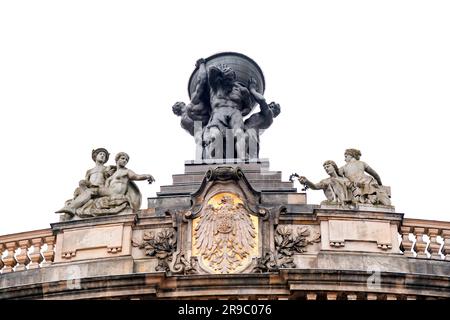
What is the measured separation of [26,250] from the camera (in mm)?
25281

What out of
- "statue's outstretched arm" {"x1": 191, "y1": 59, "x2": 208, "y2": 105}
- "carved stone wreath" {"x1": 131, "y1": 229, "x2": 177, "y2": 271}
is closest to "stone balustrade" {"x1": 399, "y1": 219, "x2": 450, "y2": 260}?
"carved stone wreath" {"x1": 131, "y1": 229, "x2": 177, "y2": 271}

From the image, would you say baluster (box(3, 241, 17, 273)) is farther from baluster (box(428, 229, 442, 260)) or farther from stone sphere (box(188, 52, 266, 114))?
baluster (box(428, 229, 442, 260))

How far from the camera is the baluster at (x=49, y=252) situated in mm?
25103

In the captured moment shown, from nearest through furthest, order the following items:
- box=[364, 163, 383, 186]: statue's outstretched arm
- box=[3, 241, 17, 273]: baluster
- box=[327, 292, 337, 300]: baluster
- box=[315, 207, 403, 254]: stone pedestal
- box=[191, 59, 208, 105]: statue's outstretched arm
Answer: box=[327, 292, 337, 300]: baluster < box=[315, 207, 403, 254]: stone pedestal < box=[3, 241, 17, 273]: baluster < box=[364, 163, 383, 186]: statue's outstretched arm < box=[191, 59, 208, 105]: statue's outstretched arm

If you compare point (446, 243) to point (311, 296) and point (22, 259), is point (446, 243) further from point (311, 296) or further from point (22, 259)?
point (22, 259)

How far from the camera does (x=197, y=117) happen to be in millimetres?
28953

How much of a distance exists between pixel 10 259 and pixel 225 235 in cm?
455

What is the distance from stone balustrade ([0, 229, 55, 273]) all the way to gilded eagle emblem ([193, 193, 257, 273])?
3165 millimetres

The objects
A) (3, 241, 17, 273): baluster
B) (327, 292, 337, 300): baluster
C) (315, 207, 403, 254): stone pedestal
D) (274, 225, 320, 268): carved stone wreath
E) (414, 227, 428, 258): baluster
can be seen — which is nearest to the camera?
(327, 292, 337, 300): baluster

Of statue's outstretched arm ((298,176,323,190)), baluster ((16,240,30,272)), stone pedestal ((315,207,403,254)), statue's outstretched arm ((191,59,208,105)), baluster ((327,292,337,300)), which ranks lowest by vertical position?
baluster ((327,292,337,300))

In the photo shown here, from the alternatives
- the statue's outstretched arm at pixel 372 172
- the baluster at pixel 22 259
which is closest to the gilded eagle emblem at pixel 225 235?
the statue's outstretched arm at pixel 372 172

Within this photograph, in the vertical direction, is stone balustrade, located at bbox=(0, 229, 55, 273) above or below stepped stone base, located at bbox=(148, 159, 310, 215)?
below

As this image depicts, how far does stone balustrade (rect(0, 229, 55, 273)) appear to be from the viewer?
82.4ft
